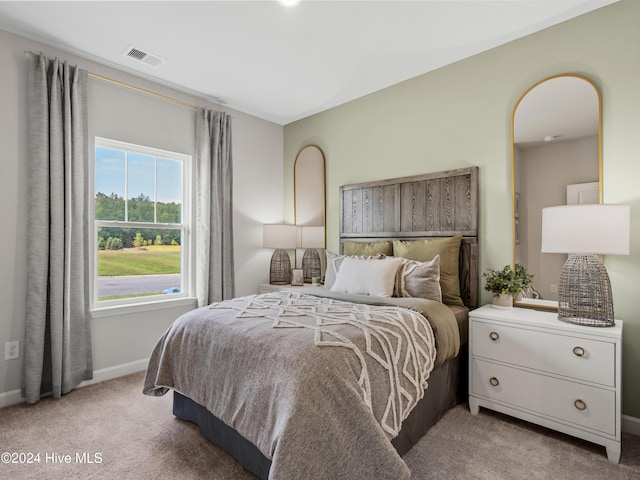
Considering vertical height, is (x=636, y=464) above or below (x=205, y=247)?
below

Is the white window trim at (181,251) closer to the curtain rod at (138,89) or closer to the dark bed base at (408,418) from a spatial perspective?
the curtain rod at (138,89)

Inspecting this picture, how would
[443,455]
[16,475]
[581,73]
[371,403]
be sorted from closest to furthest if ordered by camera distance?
[371,403]
[16,475]
[443,455]
[581,73]

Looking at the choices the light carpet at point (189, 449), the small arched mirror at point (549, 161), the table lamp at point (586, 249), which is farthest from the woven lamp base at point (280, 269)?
the table lamp at point (586, 249)

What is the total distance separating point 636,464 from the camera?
68.2 inches

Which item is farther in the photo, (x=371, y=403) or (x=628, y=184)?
(x=628, y=184)

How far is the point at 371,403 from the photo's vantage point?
4.73 ft

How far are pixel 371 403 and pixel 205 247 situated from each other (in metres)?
2.48

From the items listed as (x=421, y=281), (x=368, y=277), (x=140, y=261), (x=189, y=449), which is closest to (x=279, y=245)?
(x=140, y=261)

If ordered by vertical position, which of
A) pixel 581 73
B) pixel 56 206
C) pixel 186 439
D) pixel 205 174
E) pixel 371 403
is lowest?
pixel 186 439

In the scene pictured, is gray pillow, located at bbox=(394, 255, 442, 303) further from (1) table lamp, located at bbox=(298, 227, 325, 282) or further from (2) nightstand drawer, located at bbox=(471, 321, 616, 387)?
(1) table lamp, located at bbox=(298, 227, 325, 282)

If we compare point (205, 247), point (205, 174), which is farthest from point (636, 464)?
Answer: point (205, 174)

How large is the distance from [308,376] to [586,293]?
1726 millimetres

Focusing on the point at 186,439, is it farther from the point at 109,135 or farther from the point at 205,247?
the point at 109,135

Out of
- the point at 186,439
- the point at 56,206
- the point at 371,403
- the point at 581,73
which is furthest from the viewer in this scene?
the point at 56,206
